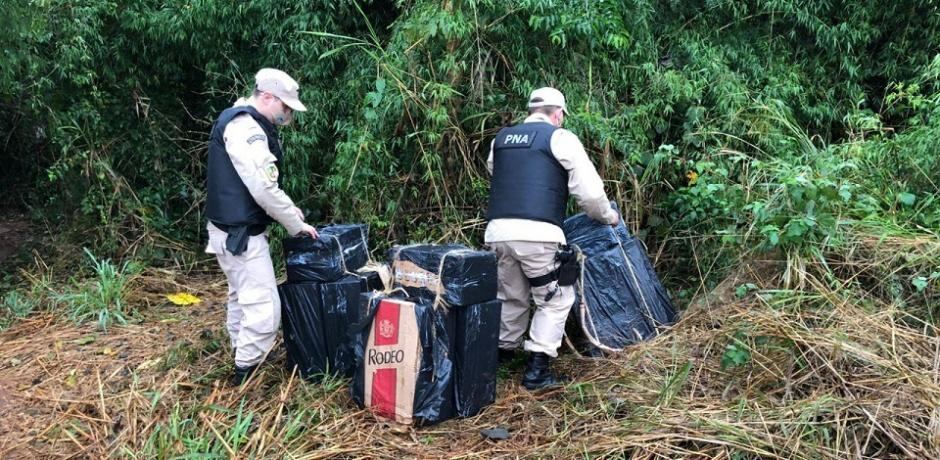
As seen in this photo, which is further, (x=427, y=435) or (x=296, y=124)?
(x=296, y=124)

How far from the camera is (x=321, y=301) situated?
365 cm

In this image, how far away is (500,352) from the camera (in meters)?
4.08

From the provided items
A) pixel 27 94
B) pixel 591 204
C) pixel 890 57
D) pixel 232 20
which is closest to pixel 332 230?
pixel 591 204

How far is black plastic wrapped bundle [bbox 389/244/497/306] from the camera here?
3.24m

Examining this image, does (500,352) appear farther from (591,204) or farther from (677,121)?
(677,121)

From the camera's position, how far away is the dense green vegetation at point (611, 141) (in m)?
3.35

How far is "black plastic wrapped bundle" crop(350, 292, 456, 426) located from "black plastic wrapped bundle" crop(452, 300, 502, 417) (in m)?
0.05

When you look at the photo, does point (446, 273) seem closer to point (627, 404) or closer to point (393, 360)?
point (393, 360)

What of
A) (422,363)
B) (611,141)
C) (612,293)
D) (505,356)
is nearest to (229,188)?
(422,363)

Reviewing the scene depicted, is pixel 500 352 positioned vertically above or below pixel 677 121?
below

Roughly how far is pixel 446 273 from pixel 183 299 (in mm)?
2741

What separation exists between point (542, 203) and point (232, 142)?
1.53 meters

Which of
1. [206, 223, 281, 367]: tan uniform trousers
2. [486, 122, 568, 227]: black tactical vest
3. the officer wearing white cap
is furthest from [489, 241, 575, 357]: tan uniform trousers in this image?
[206, 223, 281, 367]: tan uniform trousers

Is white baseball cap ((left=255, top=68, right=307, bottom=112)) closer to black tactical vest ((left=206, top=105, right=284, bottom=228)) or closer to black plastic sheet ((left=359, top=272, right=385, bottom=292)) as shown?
black tactical vest ((left=206, top=105, right=284, bottom=228))
